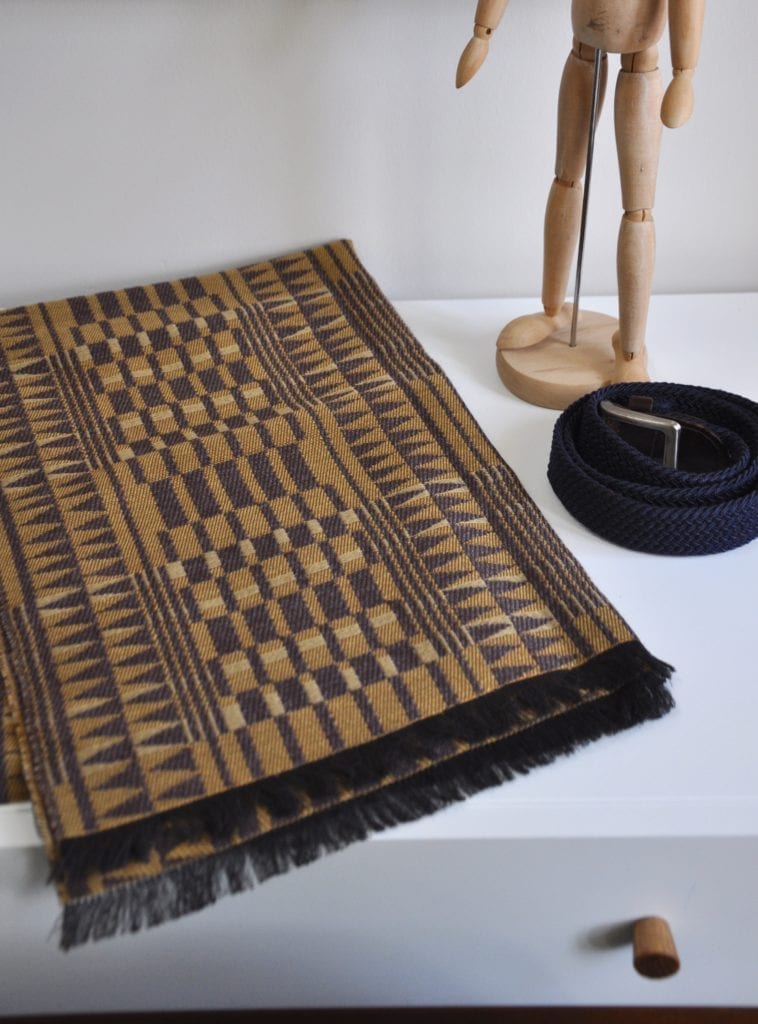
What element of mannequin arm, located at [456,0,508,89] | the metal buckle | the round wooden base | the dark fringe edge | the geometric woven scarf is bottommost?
the dark fringe edge

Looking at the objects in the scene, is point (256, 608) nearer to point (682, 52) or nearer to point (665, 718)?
point (665, 718)

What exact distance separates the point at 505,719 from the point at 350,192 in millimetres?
610

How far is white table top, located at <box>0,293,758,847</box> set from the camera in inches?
24.9

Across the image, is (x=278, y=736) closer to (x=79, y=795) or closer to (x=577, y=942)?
(x=79, y=795)

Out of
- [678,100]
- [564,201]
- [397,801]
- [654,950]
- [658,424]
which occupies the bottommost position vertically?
[654,950]

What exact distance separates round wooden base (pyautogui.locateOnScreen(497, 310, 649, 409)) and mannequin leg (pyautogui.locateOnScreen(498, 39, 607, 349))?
0.01 meters

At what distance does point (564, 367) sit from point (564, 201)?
144 mm

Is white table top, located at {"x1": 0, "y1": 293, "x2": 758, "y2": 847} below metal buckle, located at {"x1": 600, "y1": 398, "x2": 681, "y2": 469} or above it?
below

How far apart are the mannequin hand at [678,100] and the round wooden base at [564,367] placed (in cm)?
22

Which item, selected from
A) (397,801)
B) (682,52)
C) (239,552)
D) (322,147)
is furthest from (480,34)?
(397,801)

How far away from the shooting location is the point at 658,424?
80cm

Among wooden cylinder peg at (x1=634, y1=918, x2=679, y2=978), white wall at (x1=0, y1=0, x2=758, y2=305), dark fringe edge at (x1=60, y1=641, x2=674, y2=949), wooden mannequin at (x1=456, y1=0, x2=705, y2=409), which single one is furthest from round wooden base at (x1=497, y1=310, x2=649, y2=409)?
wooden cylinder peg at (x1=634, y1=918, x2=679, y2=978)

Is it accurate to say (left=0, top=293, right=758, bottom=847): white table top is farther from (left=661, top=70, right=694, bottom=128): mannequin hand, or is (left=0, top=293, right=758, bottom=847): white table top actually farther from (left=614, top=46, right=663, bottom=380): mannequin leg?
(left=661, top=70, right=694, bottom=128): mannequin hand

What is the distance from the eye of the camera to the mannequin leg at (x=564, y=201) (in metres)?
0.84
